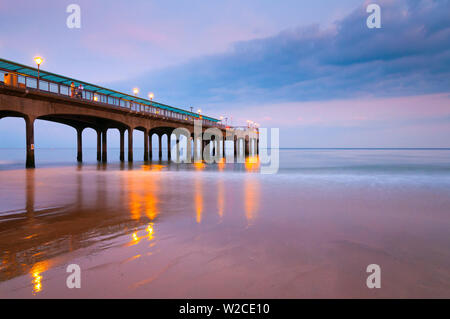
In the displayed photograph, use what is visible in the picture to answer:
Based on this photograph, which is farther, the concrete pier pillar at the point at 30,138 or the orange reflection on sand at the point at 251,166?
the orange reflection on sand at the point at 251,166

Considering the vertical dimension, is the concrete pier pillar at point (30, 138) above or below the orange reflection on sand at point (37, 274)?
above

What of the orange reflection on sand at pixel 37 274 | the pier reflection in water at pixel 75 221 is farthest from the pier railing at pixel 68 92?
the orange reflection on sand at pixel 37 274

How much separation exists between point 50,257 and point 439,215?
11097mm

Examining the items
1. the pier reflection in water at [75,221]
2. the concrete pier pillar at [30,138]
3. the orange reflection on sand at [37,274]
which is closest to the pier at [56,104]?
A: the concrete pier pillar at [30,138]

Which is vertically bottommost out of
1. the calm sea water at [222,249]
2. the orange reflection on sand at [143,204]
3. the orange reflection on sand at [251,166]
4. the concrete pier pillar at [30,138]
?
the calm sea water at [222,249]

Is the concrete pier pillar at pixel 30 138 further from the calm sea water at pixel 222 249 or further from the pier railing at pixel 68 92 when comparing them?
the calm sea water at pixel 222 249

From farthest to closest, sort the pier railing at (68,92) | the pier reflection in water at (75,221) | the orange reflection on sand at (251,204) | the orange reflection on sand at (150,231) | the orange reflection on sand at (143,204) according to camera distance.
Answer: the pier railing at (68,92)
the orange reflection on sand at (143,204)
the orange reflection on sand at (251,204)
the orange reflection on sand at (150,231)
the pier reflection in water at (75,221)

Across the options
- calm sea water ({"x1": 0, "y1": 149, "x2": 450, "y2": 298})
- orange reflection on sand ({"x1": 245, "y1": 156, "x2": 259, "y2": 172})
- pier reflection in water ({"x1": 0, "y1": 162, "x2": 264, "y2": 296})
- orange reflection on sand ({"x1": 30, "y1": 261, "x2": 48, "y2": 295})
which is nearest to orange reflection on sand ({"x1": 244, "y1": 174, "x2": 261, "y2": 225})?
calm sea water ({"x1": 0, "y1": 149, "x2": 450, "y2": 298})

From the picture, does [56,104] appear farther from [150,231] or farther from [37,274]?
[37,274]

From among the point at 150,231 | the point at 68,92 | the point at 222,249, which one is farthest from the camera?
the point at 68,92

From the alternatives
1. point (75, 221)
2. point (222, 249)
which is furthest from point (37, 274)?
point (75, 221)

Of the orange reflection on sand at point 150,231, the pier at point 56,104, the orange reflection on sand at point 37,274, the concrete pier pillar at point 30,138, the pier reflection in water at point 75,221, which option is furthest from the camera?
the concrete pier pillar at point 30,138

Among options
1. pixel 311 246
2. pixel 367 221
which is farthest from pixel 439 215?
pixel 311 246

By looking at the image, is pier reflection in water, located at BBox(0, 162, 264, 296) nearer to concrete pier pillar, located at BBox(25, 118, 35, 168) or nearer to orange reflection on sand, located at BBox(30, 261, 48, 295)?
orange reflection on sand, located at BBox(30, 261, 48, 295)
